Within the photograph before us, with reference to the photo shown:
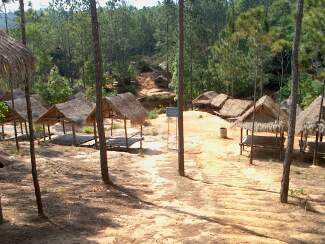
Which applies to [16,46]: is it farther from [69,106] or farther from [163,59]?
[163,59]

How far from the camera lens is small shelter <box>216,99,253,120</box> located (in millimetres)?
36781

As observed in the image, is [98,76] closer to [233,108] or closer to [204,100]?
[233,108]

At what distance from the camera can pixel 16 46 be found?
9672mm

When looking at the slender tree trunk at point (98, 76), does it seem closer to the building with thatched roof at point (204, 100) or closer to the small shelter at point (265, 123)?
the small shelter at point (265, 123)

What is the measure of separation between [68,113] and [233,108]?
58.9ft

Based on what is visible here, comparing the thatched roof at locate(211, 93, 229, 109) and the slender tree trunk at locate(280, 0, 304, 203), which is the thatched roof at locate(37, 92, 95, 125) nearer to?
the slender tree trunk at locate(280, 0, 304, 203)

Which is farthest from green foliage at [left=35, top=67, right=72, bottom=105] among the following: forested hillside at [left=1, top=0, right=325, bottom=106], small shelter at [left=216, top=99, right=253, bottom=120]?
small shelter at [left=216, top=99, right=253, bottom=120]

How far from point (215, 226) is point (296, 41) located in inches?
230

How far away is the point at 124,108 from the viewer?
2400 cm

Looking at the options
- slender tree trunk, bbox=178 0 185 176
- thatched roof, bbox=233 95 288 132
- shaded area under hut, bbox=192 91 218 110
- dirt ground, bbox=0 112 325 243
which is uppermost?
slender tree trunk, bbox=178 0 185 176

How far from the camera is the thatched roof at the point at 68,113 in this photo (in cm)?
2439

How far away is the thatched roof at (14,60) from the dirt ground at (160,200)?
3.74m

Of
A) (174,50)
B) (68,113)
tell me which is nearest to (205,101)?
(174,50)

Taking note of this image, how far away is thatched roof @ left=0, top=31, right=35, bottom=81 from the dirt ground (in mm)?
3738
